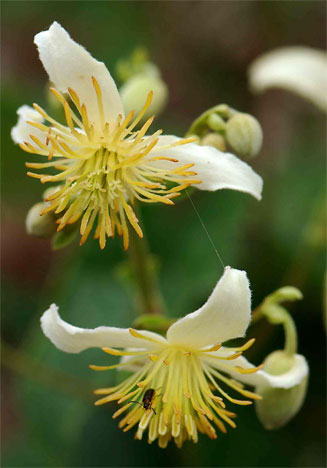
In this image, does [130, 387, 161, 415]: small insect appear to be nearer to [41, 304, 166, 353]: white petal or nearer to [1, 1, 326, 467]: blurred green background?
[41, 304, 166, 353]: white petal

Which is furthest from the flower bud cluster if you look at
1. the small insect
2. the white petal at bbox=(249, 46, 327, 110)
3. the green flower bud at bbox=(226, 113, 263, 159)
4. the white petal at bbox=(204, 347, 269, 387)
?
the white petal at bbox=(249, 46, 327, 110)

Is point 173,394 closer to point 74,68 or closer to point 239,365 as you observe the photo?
point 239,365

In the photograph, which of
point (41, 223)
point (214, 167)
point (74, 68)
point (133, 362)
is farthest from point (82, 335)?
point (74, 68)

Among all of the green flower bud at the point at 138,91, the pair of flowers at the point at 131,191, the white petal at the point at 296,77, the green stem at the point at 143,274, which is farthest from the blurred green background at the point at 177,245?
the pair of flowers at the point at 131,191

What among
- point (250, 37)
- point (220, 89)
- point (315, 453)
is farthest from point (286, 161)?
point (315, 453)

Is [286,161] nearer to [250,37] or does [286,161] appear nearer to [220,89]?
[220,89]

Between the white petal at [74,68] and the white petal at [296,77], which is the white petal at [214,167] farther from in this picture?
the white petal at [296,77]
